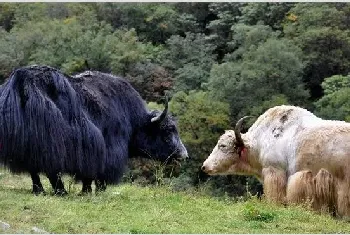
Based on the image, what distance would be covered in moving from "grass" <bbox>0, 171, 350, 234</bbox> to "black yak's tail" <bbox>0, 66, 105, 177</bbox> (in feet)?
1.31

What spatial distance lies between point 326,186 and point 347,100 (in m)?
21.3

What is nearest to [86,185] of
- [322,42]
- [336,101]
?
[336,101]

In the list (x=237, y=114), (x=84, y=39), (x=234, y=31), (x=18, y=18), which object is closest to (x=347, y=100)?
(x=237, y=114)

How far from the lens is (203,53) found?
35000mm

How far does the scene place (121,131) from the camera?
28.2ft

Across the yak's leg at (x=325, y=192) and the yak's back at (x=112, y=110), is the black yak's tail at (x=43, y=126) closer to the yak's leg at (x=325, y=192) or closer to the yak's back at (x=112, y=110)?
the yak's back at (x=112, y=110)

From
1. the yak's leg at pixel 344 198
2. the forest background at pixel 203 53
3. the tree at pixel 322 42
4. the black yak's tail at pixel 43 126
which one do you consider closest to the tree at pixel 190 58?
the forest background at pixel 203 53

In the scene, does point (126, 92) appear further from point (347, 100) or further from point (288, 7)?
point (288, 7)

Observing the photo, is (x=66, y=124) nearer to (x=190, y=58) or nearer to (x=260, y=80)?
(x=260, y=80)

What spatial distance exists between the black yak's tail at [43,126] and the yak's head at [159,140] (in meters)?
1.45

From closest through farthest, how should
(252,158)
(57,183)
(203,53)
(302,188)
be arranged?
(302,188) < (57,183) < (252,158) < (203,53)

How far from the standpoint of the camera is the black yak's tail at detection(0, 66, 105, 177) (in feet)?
23.8

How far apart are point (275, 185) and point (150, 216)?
2.18 metres

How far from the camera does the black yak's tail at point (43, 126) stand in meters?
7.25
